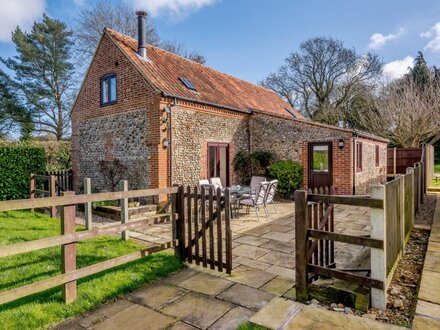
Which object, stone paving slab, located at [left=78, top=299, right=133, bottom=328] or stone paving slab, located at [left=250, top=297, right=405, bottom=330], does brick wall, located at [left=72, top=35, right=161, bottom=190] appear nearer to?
stone paving slab, located at [left=78, top=299, right=133, bottom=328]

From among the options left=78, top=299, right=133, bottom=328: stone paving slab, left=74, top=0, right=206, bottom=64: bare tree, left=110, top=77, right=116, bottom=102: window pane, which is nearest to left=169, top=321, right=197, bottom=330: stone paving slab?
left=78, top=299, right=133, bottom=328: stone paving slab

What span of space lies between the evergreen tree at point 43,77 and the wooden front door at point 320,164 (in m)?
21.6

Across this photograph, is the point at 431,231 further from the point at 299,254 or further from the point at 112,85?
the point at 112,85

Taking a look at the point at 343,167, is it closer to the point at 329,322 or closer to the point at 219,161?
the point at 219,161

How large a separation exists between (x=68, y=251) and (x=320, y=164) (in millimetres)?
10244

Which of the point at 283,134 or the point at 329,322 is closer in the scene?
the point at 329,322

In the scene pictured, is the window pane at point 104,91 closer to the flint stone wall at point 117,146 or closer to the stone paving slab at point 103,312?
the flint stone wall at point 117,146

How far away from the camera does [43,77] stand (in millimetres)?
23531

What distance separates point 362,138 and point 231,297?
11016mm

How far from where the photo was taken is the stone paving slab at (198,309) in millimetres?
2932

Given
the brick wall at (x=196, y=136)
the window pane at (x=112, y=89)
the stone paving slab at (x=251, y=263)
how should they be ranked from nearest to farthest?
the stone paving slab at (x=251, y=263)
the brick wall at (x=196, y=136)
the window pane at (x=112, y=89)

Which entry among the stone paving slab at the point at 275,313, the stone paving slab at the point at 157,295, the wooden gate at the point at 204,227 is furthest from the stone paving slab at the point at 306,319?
the wooden gate at the point at 204,227

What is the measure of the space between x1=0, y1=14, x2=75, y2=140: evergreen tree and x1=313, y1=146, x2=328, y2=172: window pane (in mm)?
21658

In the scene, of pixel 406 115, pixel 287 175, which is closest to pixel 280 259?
pixel 287 175
